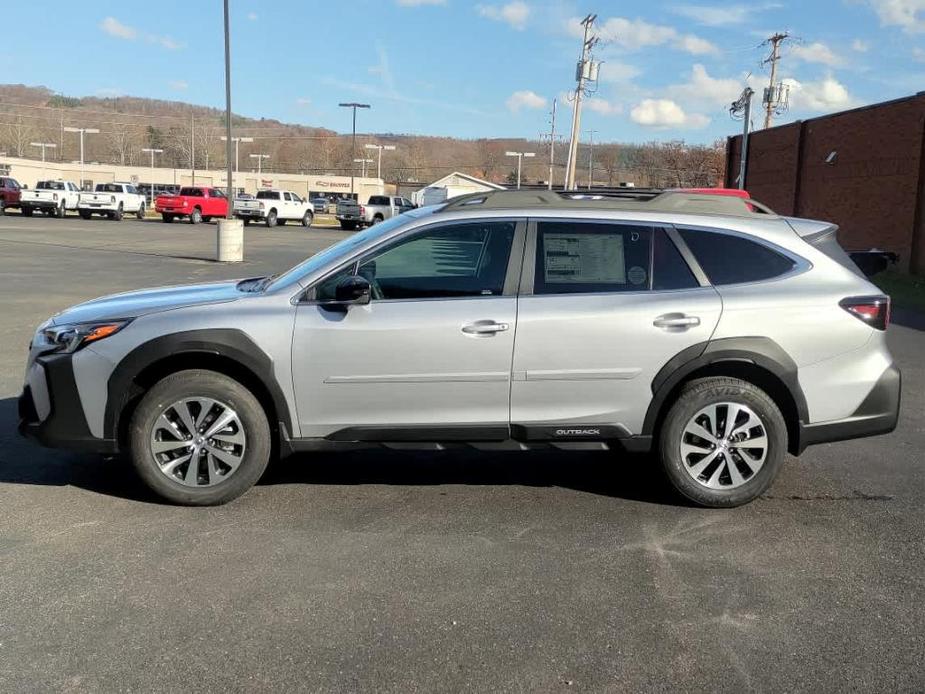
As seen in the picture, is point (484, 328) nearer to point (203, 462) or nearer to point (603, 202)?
point (603, 202)

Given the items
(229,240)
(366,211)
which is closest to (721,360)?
(229,240)

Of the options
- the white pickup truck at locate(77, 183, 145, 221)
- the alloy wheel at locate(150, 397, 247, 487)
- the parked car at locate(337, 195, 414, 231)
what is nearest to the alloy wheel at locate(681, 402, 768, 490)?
the alloy wheel at locate(150, 397, 247, 487)

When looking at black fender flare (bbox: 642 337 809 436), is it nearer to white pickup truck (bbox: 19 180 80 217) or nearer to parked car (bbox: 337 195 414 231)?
parked car (bbox: 337 195 414 231)

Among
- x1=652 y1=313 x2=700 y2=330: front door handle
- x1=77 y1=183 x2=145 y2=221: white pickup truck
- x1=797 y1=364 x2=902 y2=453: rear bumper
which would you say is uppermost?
x1=77 y1=183 x2=145 y2=221: white pickup truck

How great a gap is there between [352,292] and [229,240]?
1834 centimetres

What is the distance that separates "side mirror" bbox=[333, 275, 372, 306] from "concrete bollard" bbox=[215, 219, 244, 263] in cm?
1810

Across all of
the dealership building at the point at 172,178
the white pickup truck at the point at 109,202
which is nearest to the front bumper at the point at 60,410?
the white pickup truck at the point at 109,202

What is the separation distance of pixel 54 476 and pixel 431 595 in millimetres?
2893

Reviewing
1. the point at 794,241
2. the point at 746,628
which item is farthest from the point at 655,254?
the point at 746,628

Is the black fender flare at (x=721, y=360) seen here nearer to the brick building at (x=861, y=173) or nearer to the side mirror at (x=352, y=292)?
the side mirror at (x=352, y=292)

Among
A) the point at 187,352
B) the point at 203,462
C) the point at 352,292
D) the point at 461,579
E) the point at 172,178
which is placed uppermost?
the point at 172,178

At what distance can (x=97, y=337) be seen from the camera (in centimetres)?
471

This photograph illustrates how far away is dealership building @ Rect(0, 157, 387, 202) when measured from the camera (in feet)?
302

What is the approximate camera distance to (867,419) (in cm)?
498
